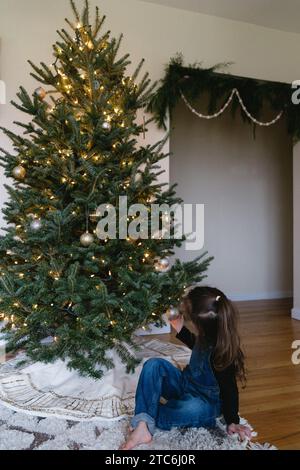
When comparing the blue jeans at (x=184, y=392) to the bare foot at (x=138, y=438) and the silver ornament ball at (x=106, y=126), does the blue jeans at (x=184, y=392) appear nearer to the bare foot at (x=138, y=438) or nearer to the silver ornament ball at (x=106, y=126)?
the bare foot at (x=138, y=438)

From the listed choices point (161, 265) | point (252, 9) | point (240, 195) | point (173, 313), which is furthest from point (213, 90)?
point (173, 313)

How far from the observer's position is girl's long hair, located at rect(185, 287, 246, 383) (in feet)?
4.88

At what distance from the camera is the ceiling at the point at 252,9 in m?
2.98

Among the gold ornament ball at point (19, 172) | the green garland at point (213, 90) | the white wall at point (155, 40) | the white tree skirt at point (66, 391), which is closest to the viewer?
the white tree skirt at point (66, 391)

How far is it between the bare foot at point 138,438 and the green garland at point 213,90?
2.14m

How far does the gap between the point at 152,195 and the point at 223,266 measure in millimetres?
2588

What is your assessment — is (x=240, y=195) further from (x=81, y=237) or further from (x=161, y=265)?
A: (x=81, y=237)

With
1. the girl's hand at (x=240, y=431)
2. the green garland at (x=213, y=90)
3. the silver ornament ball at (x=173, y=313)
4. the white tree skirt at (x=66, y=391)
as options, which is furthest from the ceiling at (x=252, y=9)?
the girl's hand at (x=240, y=431)

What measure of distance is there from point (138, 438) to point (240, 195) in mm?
3527

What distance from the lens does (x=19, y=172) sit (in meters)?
1.93

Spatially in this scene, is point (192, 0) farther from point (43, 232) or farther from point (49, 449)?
point (49, 449)

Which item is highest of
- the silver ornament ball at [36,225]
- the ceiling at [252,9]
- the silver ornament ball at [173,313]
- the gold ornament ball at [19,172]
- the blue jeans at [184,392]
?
the ceiling at [252,9]

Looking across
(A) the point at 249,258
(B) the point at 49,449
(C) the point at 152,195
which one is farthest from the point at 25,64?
(A) the point at 249,258
